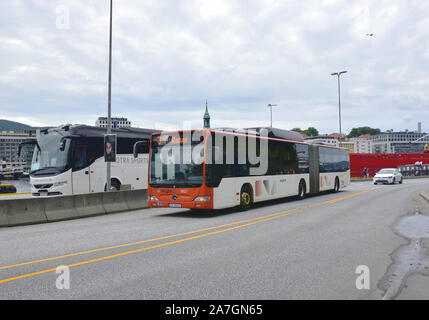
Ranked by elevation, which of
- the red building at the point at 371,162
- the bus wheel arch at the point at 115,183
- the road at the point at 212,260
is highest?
the red building at the point at 371,162

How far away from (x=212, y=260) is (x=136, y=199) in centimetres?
1103

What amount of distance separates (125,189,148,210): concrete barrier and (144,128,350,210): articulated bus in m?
2.94

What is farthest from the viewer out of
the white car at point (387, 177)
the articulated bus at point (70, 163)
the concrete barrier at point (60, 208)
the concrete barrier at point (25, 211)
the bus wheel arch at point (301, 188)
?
the white car at point (387, 177)

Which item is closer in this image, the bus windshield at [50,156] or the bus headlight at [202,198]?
the bus headlight at [202,198]

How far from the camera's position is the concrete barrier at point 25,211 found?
1205cm

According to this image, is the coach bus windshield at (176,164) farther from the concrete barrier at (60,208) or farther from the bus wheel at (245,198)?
the concrete barrier at (60,208)

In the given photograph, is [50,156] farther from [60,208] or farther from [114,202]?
[60,208]

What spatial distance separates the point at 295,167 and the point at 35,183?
12.1 m

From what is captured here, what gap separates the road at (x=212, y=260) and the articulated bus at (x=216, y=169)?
180cm

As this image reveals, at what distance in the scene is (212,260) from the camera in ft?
A: 21.7

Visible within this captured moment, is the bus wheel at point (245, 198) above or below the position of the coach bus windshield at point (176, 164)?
below

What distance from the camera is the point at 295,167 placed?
65.3ft

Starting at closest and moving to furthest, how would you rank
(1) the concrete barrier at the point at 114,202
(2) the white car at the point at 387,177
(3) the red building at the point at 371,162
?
(1) the concrete barrier at the point at 114,202 → (2) the white car at the point at 387,177 → (3) the red building at the point at 371,162

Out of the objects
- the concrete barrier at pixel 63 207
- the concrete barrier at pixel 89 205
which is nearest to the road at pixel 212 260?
the concrete barrier at pixel 63 207
